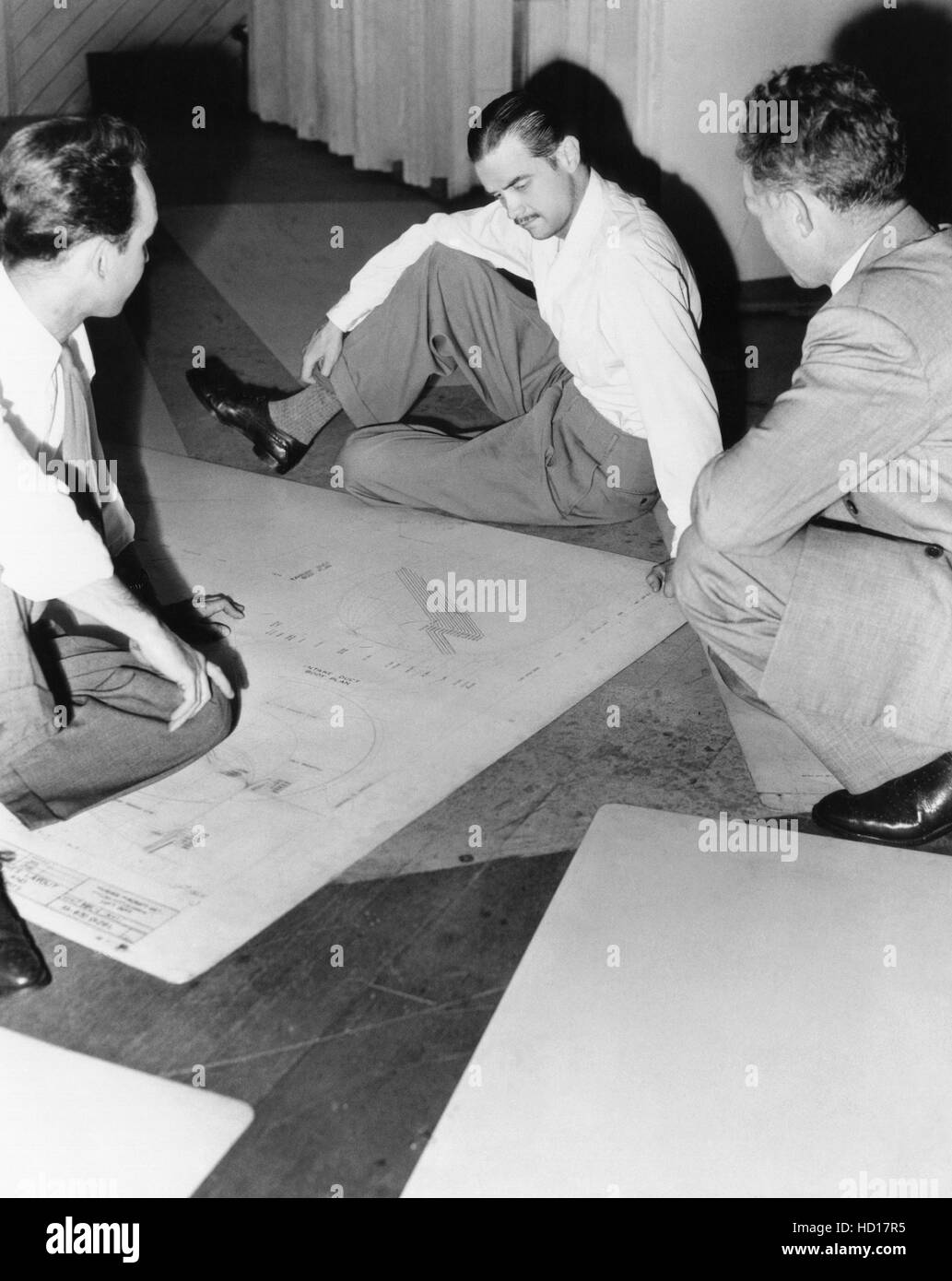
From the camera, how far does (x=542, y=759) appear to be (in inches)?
88.0

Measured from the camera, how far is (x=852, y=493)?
2.07 m

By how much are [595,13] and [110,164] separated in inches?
129

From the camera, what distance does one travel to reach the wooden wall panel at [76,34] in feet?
23.2

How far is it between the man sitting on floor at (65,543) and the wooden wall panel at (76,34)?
579cm

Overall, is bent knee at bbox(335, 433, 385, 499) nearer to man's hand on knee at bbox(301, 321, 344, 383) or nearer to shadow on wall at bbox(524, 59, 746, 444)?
man's hand on knee at bbox(301, 321, 344, 383)

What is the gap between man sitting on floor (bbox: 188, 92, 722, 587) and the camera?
2.58 metres

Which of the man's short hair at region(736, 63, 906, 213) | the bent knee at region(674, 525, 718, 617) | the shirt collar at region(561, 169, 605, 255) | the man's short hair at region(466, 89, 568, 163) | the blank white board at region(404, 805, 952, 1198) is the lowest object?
the blank white board at region(404, 805, 952, 1198)

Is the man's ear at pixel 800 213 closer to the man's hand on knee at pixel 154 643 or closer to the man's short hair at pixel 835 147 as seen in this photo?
the man's short hair at pixel 835 147

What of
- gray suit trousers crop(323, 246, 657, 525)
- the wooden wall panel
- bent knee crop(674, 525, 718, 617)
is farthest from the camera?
the wooden wall panel

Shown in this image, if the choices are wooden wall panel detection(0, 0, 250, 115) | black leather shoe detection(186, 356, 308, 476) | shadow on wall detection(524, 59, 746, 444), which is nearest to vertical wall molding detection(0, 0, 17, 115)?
wooden wall panel detection(0, 0, 250, 115)

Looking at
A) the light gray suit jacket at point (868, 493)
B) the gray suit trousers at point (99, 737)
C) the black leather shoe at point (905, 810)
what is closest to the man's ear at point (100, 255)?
the gray suit trousers at point (99, 737)

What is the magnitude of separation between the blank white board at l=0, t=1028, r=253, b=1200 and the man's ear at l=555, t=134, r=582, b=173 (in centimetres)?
190

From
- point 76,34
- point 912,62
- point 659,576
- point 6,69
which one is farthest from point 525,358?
point 76,34
